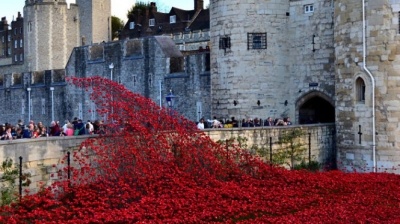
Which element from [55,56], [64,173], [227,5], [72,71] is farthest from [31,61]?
[64,173]

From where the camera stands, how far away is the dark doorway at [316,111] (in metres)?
26.9

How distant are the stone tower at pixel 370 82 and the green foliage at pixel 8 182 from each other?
11.9 metres

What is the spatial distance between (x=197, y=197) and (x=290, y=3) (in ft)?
44.9

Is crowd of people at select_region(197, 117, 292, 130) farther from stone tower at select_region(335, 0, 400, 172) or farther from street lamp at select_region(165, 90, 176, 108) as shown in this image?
street lamp at select_region(165, 90, 176, 108)

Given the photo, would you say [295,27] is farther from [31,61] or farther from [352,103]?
[31,61]

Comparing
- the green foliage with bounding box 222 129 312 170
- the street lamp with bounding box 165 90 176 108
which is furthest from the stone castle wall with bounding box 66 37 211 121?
the green foliage with bounding box 222 129 312 170

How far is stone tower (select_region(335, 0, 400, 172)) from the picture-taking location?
20688mm

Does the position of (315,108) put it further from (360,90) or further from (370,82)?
(370,82)

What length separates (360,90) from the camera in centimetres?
2161

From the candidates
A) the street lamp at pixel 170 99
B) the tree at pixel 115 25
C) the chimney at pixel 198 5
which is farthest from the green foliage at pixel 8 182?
the tree at pixel 115 25

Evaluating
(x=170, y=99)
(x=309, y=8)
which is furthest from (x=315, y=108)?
(x=170, y=99)

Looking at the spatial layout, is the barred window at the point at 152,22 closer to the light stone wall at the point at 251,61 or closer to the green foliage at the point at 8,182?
the light stone wall at the point at 251,61

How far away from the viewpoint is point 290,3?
86.7 ft

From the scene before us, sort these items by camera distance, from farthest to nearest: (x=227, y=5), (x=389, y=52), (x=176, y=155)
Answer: (x=227, y=5)
(x=389, y=52)
(x=176, y=155)
